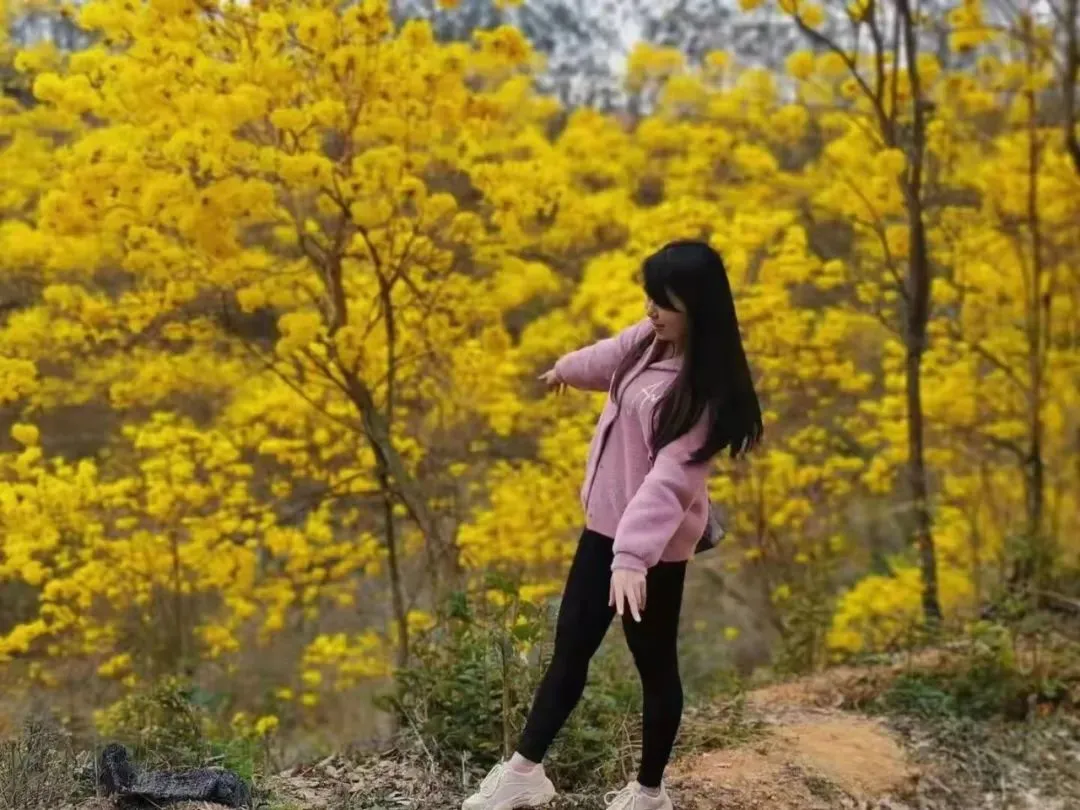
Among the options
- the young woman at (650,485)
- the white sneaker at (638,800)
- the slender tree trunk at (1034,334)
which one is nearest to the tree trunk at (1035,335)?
the slender tree trunk at (1034,334)

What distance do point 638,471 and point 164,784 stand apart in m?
1.32

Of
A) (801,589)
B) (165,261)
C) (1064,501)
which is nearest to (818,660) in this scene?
(801,589)

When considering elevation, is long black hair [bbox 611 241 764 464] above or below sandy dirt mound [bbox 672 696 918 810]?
above

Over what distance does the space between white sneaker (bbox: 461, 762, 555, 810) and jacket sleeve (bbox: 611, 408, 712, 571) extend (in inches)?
24.9

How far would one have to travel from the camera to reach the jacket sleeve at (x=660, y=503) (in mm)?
1965

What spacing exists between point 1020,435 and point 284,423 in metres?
4.85

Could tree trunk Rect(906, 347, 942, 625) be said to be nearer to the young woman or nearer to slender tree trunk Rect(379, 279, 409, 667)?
slender tree trunk Rect(379, 279, 409, 667)

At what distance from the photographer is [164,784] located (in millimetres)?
2344

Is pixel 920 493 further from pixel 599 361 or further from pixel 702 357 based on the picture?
pixel 702 357

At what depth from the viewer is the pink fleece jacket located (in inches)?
78.0

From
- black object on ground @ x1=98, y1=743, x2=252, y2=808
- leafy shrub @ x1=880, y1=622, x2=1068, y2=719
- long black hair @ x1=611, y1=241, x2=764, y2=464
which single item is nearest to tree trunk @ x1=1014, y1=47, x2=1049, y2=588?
leafy shrub @ x1=880, y1=622, x2=1068, y2=719

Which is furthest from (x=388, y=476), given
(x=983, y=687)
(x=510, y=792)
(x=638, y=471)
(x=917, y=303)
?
(x=638, y=471)

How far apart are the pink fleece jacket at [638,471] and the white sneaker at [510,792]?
598 mm

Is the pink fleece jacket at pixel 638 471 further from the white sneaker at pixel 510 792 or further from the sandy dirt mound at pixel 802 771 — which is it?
the sandy dirt mound at pixel 802 771
